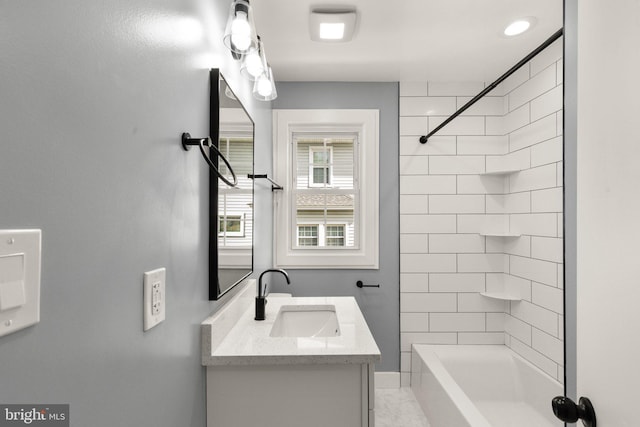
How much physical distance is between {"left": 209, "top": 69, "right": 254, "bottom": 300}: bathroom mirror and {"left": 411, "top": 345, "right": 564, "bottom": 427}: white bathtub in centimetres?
142

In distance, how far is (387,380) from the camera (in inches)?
104

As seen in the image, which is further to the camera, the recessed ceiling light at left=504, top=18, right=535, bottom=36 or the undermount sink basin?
the recessed ceiling light at left=504, top=18, right=535, bottom=36

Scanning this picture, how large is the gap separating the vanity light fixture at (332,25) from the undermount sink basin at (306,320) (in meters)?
1.57

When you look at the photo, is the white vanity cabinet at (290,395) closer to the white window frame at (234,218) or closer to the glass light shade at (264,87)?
the white window frame at (234,218)

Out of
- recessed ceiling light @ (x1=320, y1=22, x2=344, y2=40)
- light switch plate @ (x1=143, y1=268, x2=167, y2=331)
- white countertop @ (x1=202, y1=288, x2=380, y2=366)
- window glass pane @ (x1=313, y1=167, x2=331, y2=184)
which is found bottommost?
white countertop @ (x1=202, y1=288, x2=380, y2=366)

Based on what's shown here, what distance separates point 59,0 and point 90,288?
433 mm

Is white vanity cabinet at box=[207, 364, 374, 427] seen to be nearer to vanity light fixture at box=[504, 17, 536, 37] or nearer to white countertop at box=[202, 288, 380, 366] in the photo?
white countertop at box=[202, 288, 380, 366]

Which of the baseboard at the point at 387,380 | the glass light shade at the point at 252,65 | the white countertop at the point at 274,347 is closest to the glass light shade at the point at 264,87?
the glass light shade at the point at 252,65

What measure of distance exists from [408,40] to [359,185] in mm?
1097

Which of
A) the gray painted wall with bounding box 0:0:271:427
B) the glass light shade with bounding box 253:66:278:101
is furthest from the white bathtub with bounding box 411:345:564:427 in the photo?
the glass light shade with bounding box 253:66:278:101

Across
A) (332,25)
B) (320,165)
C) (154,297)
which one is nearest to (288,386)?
(154,297)

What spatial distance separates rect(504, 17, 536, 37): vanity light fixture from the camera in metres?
1.87

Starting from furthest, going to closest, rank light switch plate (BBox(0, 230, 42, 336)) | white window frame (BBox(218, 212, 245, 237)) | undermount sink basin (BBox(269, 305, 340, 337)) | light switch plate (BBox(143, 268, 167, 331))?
undermount sink basin (BBox(269, 305, 340, 337)) → white window frame (BBox(218, 212, 245, 237)) → light switch plate (BBox(143, 268, 167, 331)) → light switch plate (BBox(0, 230, 42, 336))
